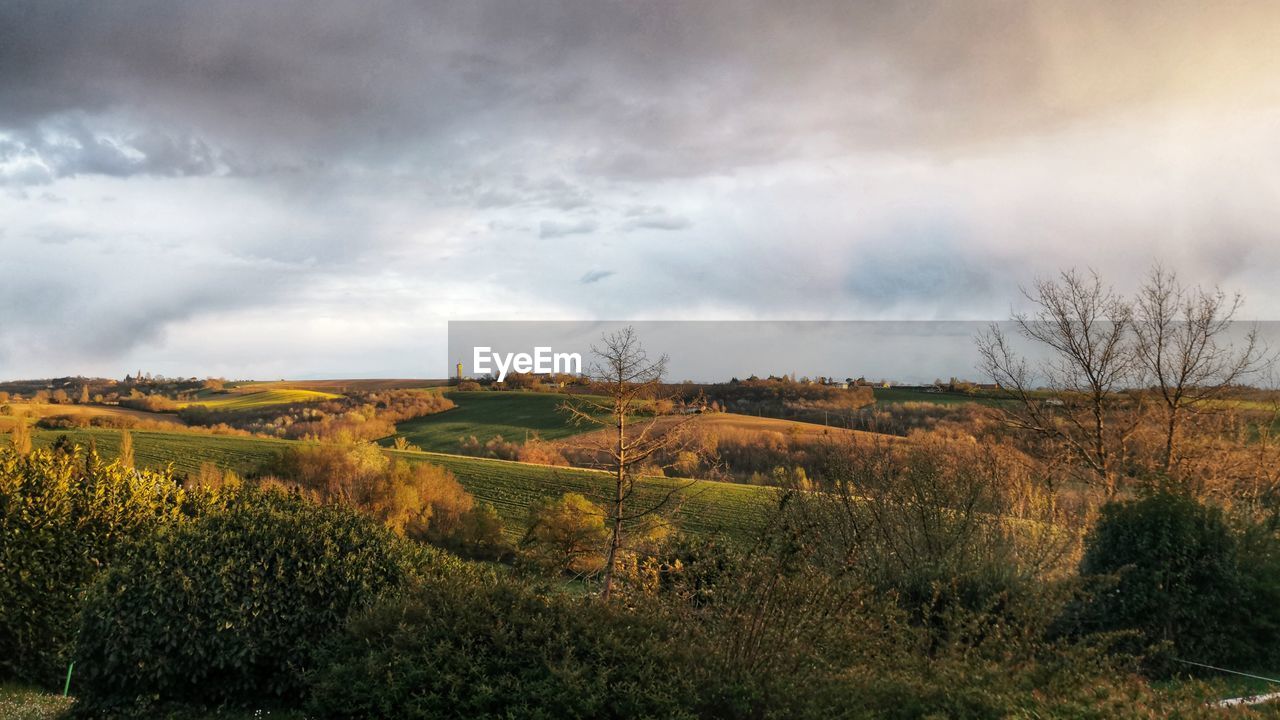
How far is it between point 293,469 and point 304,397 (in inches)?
1939

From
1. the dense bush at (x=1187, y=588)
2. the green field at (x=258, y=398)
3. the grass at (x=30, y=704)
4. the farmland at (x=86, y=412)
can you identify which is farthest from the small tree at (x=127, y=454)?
the green field at (x=258, y=398)

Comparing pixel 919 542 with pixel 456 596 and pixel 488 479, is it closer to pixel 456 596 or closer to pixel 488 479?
pixel 456 596

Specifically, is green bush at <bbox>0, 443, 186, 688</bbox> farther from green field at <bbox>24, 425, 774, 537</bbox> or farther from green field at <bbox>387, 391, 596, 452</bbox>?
green field at <bbox>387, 391, 596, 452</bbox>

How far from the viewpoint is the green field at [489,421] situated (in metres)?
61.9

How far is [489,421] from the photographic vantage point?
68.6 meters

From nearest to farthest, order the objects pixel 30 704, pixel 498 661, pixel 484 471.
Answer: pixel 498 661
pixel 30 704
pixel 484 471

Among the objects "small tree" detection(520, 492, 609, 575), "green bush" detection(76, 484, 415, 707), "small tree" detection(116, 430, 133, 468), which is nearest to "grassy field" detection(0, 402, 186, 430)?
"small tree" detection(116, 430, 133, 468)

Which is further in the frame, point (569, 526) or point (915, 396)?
point (915, 396)

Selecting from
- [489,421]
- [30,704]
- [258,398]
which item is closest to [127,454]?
[30,704]

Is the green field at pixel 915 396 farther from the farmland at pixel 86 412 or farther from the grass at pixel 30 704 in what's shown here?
the farmland at pixel 86 412

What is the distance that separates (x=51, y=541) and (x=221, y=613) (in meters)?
4.13

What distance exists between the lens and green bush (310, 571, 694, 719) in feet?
16.9

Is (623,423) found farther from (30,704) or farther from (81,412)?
(81,412)

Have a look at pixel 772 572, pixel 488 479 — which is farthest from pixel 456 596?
pixel 488 479
